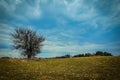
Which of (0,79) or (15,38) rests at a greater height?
(15,38)

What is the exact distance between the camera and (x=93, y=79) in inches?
770

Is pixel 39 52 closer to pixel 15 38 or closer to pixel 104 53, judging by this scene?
pixel 15 38

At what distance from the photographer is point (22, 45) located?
7400cm

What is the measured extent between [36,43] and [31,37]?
12.2 feet

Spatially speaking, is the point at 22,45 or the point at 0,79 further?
the point at 22,45

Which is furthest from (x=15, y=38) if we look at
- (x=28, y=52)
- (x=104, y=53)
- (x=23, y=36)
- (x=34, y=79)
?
(x=34, y=79)

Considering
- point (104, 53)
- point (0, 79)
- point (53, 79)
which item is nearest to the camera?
point (0, 79)

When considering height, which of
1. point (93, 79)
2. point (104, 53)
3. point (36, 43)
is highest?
point (36, 43)

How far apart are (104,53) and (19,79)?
56679 millimetres

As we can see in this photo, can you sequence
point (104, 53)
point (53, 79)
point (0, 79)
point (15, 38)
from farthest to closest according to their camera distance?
point (15, 38) < point (104, 53) < point (53, 79) < point (0, 79)

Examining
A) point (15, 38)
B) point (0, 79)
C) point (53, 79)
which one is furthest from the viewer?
point (15, 38)

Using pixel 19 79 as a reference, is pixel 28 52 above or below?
above

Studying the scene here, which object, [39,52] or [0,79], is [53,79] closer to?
[0,79]

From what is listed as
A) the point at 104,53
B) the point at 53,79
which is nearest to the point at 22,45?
the point at 104,53
